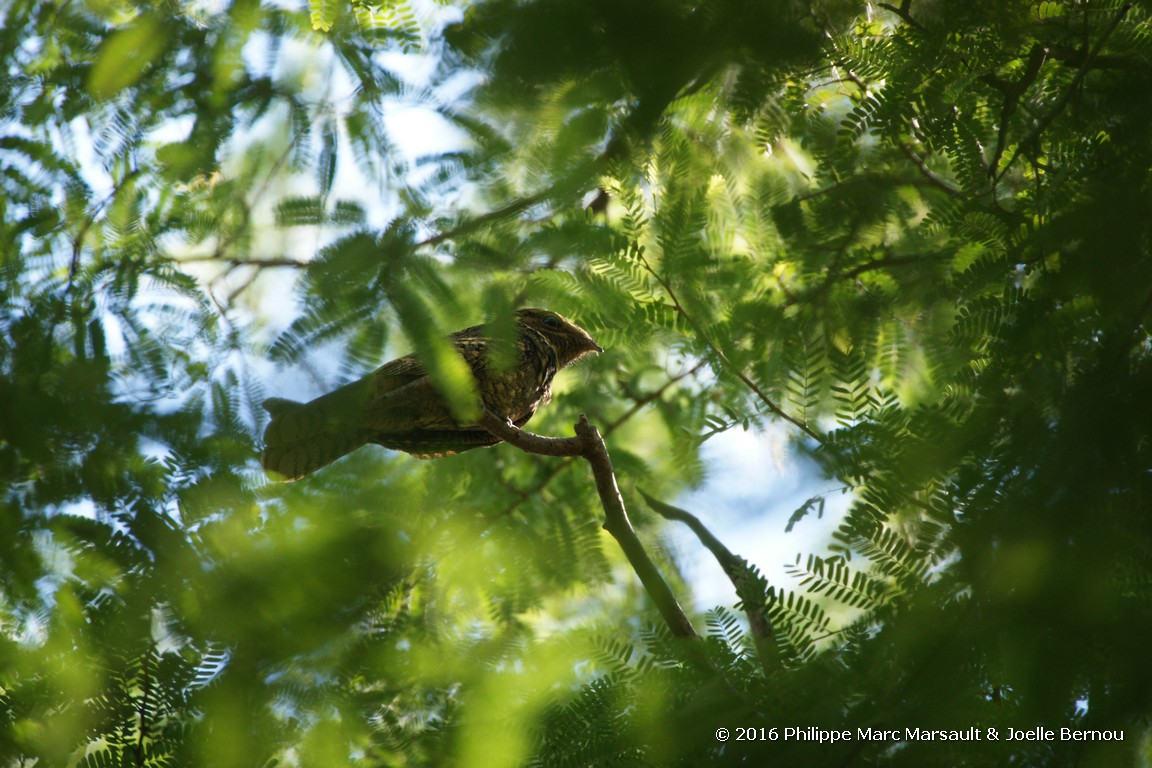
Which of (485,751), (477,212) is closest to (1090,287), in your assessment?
(477,212)

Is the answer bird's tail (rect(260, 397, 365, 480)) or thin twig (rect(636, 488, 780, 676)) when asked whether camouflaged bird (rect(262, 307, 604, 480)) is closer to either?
bird's tail (rect(260, 397, 365, 480))

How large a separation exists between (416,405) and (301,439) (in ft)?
2.47

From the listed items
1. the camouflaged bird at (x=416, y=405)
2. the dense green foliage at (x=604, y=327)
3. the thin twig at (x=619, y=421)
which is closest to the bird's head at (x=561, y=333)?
the camouflaged bird at (x=416, y=405)

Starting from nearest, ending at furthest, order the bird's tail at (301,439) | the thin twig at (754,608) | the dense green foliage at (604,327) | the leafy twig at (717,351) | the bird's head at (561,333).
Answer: the dense green foliage at (604,327), the bird's tail at (301,439), the thin twig at (754,608), the leafy twig at (717,351), the bird's head at (561,333)

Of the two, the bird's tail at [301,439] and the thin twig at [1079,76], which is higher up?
the thin twig at [1079,76]

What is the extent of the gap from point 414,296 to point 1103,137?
2.25 metres

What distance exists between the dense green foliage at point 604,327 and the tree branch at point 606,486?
191mm

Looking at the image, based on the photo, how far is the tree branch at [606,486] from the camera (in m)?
3.21

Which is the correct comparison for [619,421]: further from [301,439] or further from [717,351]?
[301,439]

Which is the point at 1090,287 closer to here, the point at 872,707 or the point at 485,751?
the point at 872,707

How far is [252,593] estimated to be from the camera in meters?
2.31

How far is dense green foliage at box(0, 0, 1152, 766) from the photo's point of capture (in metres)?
1.76

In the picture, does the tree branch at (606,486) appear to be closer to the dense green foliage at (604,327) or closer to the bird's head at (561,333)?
the dense green foliage at (604,327)

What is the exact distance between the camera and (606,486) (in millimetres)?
3414
